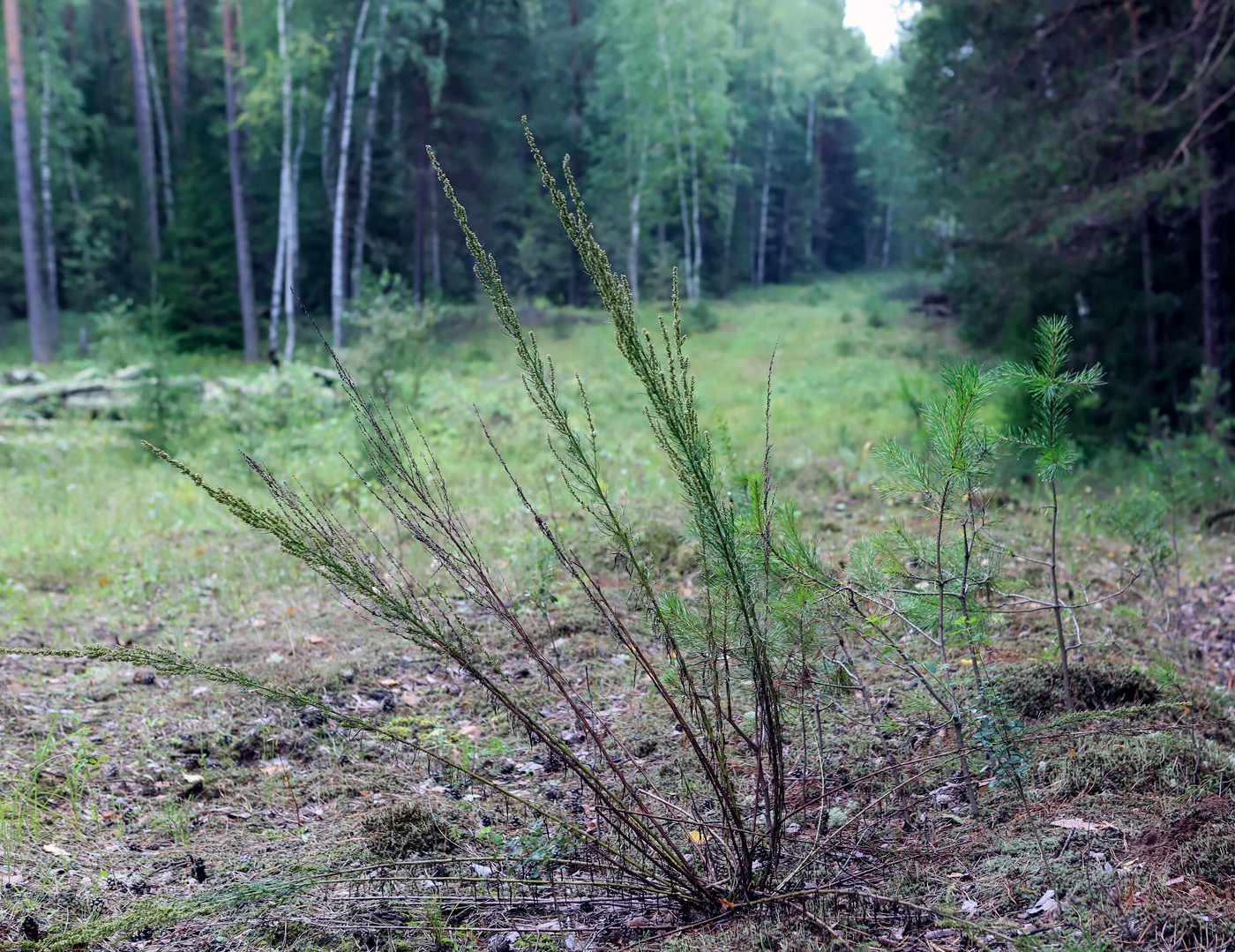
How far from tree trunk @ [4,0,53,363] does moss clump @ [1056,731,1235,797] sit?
80.2ft

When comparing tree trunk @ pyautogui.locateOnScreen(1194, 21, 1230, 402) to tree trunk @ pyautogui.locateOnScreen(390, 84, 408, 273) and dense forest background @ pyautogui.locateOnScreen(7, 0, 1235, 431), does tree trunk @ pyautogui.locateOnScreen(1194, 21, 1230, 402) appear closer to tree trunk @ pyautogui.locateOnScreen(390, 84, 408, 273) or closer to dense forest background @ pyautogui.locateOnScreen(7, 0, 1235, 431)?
dense forest background @ pyautogui.locateOnScreen(7, 0, 1235, 431)

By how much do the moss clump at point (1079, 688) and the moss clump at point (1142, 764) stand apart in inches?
13.6

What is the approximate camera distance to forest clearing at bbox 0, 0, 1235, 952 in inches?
85.6

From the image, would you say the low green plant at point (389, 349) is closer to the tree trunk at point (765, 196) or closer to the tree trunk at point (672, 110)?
the tree trunk at point (672, 110)

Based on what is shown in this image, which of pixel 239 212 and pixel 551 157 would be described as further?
pixel 551 157

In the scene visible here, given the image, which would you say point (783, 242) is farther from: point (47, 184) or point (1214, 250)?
point (1214, 250)

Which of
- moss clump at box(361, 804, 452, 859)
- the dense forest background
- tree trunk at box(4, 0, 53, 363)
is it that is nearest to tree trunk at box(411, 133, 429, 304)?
the dense forest background

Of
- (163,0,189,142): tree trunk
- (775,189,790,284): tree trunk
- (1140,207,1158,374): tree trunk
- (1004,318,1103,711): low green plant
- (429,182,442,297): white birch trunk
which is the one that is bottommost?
(1004,318,1103,711): low green plant

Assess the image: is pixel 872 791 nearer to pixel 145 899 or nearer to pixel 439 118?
pixel 145 899

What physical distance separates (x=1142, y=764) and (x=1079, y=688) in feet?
1.75

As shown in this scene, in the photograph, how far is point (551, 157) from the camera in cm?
2805

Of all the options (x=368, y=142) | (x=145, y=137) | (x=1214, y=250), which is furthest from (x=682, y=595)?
(x=145, y=137)

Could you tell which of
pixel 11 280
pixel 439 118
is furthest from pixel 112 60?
pixel 439 118

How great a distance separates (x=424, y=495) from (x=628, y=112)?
87.1ft
